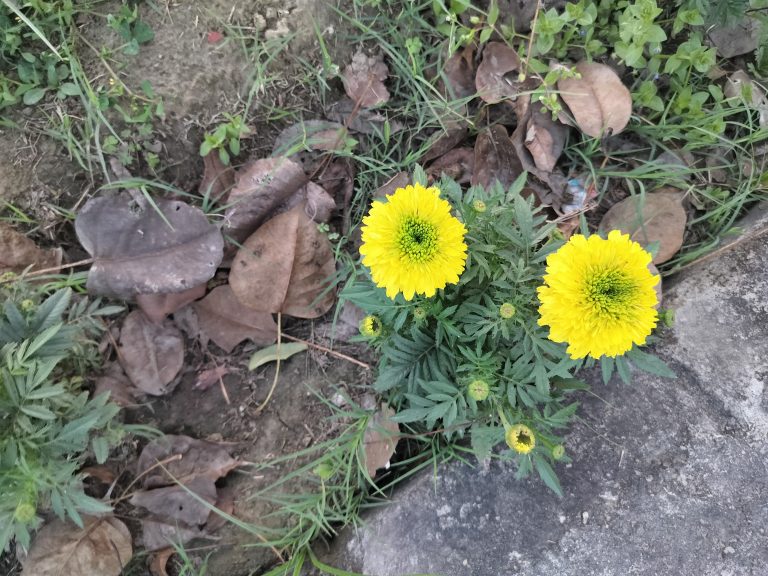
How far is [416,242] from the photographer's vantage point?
1.53m

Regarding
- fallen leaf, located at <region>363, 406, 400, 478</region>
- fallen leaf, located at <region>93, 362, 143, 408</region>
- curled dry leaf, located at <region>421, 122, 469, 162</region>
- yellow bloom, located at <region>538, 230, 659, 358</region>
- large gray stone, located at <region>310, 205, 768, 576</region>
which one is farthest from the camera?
curled dry leaf, located at <region>421, 122, 469, 162</region>

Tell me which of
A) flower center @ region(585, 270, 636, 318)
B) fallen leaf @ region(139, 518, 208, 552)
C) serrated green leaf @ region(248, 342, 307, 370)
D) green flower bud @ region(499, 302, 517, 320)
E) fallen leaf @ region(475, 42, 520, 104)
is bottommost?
fallen leaf @ region(139, 518, 208, 552)

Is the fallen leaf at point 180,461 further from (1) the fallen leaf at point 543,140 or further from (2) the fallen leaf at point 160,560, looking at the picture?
(1) the fallen leaf at point 543,140

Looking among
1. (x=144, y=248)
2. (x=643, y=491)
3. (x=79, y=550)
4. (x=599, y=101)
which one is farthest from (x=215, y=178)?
(x=643, y=491)

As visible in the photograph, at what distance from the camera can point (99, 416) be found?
194 centimetres

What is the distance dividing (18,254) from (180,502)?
3.69ft

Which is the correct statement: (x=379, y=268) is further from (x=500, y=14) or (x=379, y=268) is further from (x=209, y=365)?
(x=500, y=14)

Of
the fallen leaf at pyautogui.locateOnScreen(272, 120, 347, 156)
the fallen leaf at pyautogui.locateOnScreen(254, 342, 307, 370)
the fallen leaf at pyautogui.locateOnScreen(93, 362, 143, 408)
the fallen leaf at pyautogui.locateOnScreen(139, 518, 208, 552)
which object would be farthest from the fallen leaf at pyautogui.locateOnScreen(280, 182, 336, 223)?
the fallen leaf at pyautogui.locateOnScreen(139, 518, 208, 552)

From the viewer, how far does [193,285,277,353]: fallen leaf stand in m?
2.33

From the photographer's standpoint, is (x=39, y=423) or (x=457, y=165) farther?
(x=457, y=165)

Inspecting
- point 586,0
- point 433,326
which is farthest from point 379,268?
point 586,0

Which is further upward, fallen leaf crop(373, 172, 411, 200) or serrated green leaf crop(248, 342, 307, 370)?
fallen leaf crop(373, 172, 411, 200)

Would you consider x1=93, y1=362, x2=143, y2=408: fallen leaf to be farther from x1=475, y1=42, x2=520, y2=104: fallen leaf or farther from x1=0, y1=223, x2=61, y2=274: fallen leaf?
x1=475, y1=42, x2=520, y2=104: fallen leaf

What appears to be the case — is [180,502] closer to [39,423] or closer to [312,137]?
[39,423]
